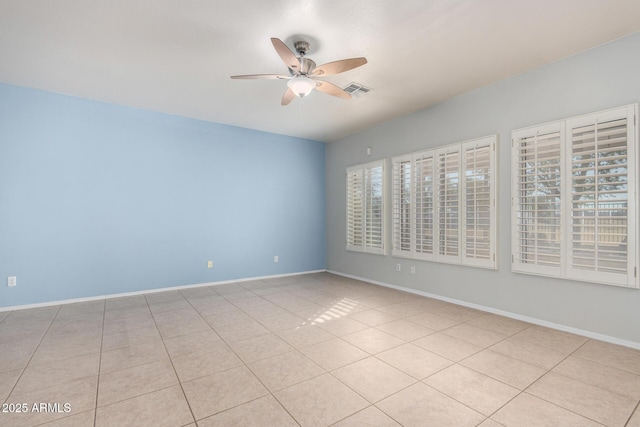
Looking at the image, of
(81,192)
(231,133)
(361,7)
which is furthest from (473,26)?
(81,192)

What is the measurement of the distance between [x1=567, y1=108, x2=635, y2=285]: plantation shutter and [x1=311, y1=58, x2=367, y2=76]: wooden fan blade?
2.42 m

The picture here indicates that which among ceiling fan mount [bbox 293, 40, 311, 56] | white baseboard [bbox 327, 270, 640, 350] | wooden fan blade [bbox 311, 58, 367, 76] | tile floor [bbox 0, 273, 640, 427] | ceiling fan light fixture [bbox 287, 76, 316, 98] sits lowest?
tile floor [bbox 0, 273, 640, 427]

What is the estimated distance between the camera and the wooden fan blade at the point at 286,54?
2.35m

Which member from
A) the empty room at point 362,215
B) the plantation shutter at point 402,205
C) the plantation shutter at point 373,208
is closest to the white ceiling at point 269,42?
the empty room at point 362,215


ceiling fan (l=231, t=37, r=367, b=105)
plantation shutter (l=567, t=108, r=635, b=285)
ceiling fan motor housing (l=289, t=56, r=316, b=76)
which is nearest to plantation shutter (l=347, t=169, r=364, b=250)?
ceiling fan (l=231, t=37, r=367, b=105)

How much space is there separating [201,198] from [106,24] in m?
2.99

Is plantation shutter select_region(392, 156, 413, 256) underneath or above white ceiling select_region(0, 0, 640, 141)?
underneath

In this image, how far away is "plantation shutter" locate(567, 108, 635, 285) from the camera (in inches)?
110

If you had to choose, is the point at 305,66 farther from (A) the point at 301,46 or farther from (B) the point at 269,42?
(B) the point at 269,42

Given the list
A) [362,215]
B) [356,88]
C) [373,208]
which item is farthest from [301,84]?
[362,215]

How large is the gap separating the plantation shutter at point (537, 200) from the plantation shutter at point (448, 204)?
745 mm

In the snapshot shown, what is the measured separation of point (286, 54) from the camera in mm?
2533

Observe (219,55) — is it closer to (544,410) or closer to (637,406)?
(544,410)

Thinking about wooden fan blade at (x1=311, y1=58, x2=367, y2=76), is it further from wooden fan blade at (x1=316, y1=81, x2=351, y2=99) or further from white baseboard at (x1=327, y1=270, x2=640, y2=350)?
white baseboard at (x1=327, y1=270, x2=640, y2=350)
